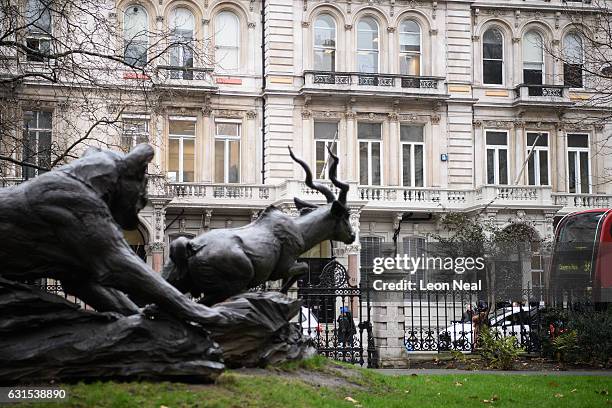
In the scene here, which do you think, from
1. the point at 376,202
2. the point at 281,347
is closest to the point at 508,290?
the point at 281,347

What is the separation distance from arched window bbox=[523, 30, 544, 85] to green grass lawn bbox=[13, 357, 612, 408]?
1124 inches

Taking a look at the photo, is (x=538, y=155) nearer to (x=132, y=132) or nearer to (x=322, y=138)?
(x=322, y=138)

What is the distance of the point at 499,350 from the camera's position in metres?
17.8

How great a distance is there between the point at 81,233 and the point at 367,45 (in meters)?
34.3

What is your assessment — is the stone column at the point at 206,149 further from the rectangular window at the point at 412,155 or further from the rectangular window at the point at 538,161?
the rectangular window at the point at 538,161

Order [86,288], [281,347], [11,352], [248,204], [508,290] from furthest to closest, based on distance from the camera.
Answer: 1. [248,204]
2. [508,290]
3. [281,347]
4. [86,288]
5. [11,352]

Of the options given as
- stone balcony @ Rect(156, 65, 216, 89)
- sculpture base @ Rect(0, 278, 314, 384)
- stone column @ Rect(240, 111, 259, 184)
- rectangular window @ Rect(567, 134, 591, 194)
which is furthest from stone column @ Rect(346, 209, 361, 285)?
sculpture base @ Rect(0, 278, 314, 384)

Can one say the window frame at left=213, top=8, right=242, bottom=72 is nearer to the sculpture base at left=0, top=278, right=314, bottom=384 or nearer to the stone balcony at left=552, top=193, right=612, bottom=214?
the stone balcony at left=552, top=193, right=612, bottom=214

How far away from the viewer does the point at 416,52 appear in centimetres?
4066

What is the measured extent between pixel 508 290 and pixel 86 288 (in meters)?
14.7

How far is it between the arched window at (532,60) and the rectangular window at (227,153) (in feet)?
46.0

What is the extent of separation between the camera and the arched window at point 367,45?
40188mm

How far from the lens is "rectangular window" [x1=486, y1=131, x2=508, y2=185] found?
41.1 meters

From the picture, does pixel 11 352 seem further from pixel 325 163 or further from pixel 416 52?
pixel 416 52
